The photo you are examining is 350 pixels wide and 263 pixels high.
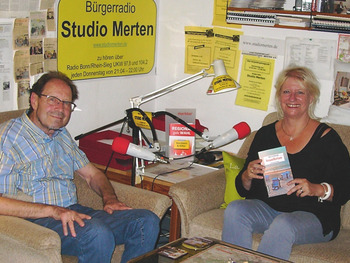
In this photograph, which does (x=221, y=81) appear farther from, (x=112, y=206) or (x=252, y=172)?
(x=112, y=206)

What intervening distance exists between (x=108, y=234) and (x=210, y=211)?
679mm

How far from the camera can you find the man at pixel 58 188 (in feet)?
7.75

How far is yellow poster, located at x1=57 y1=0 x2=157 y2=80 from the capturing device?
319cm

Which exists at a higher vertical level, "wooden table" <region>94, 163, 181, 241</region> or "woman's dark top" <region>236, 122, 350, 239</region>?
"woman's dark top" <region>236, 122, 350, 239</region>

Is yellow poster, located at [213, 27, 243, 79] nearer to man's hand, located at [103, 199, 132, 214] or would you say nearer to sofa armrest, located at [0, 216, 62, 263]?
man's hand, located at [103, 199, 132, 214]

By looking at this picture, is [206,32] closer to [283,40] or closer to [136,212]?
[283,40]

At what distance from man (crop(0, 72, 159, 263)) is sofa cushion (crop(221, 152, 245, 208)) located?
1.69 feet

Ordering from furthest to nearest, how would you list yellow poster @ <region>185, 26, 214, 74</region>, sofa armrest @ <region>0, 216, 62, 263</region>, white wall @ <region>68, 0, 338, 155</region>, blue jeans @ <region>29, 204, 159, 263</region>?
yellow poster @ <region>185, 26, 214, 74</region> < white wall @ <region>68, 0, 338, 155</region> < blue jeans @ <region>29, 204, 159, 263</region> < sofa armrest @ <region>0, 216, 62, 263</region>

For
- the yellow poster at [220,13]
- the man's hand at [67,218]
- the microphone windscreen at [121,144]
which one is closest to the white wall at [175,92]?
the yellow poster at [220,13]

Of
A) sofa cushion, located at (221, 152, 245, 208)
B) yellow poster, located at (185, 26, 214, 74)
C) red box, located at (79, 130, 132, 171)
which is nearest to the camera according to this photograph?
sofa cushion, located at (221, 152, 245, 208)

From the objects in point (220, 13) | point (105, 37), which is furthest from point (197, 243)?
point (220, 13)

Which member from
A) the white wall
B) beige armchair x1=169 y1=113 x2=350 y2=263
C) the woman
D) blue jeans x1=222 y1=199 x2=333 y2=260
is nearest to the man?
beige armchair x1=169 y1=113 x2=350 y2=263

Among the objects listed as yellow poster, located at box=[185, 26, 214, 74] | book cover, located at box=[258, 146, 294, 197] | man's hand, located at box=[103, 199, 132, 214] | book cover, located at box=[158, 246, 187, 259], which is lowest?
book cover, located at box=[158, 246, 187, 259]

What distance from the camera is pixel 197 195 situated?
9.25 feet
